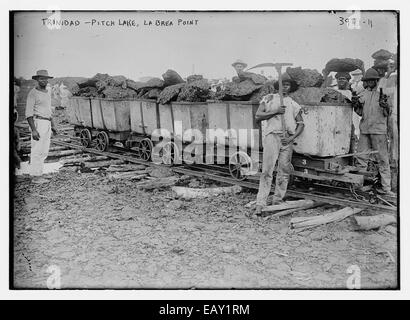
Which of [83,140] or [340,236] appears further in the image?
[83,140]

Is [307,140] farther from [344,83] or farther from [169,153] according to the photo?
[169,153]

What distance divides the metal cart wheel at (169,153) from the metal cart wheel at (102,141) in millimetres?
734

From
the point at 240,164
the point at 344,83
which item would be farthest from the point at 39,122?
the point at 344,83

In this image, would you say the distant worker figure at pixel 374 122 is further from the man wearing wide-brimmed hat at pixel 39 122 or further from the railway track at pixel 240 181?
the man wearing wide-brimmed hat at pixel 39 122

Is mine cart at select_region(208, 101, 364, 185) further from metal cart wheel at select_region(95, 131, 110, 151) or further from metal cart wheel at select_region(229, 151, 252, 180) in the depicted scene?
metal cart wheel at select_region(95, 131, 110, 151)

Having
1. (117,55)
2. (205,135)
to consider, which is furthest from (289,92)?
(117,55)

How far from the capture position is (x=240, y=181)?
18.5 ft

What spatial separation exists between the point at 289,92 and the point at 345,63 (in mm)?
703

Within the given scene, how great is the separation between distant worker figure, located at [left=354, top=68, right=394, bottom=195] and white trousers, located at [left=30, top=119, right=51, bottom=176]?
3563 mm

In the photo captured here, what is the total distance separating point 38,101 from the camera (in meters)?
5.70

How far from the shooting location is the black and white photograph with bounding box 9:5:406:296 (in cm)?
542

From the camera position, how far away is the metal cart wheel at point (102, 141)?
6.00 m

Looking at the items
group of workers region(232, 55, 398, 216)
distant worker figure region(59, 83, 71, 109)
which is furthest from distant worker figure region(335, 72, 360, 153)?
distant worker figure region(59, 83, 71, 109)
